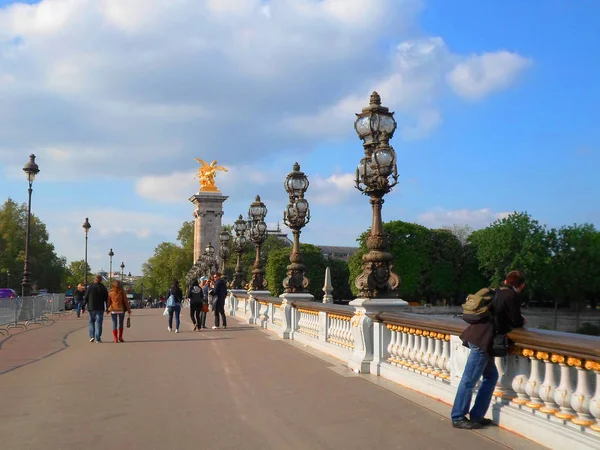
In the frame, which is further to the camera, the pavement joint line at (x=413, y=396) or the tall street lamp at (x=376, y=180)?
the tall street lamp at (x=376, y=180)

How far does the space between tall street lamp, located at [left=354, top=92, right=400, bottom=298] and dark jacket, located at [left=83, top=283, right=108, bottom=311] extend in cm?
945

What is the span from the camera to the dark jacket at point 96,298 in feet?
62.3

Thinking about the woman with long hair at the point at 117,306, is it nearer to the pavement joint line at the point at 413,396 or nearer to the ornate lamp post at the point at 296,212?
the ornate lamp post at the point at 296,212

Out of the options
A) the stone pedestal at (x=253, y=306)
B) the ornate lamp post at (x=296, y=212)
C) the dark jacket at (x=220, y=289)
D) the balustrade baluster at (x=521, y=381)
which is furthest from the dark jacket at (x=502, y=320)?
the stone pedestal at (x=253, y=306)

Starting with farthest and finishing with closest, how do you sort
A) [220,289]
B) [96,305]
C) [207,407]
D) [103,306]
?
1. [220,289]
2. [103,306]
3. [96,305]
4. [207,407]

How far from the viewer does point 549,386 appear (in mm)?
6426

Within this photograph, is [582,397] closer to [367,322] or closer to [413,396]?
[413,396]

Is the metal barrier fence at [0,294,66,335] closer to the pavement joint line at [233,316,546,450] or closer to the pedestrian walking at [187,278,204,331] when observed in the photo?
the pedestrian walking at [187,278,204,331]

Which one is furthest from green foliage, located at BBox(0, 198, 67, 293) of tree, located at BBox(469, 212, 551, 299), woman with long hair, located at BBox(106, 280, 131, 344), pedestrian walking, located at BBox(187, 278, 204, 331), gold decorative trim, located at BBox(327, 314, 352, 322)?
gold decorative trim, located at BBox(327, 314, 352, 322)

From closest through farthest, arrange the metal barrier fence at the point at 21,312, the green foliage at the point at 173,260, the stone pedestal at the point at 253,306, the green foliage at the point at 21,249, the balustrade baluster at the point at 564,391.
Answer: the balustrade baluster at the point at 564,391 < the metal barrier fence at the point at 21,312 < the stone pedestal at the point at 253,306 < the green foliage at the point at 21,249 < the green foliage at the point at 173,260

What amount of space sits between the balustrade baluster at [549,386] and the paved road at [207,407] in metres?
0.40

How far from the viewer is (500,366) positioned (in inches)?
294

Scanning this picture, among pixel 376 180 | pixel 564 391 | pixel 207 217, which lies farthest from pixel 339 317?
pixel 207 217

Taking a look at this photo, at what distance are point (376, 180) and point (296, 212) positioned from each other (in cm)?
777
